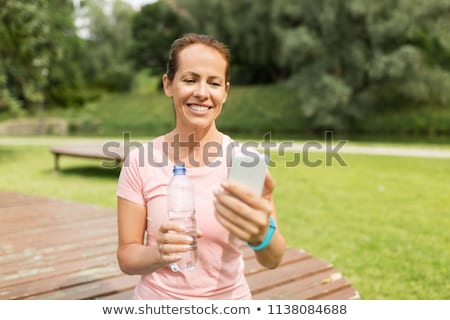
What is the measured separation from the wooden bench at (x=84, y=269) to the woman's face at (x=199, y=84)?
1.65 meters

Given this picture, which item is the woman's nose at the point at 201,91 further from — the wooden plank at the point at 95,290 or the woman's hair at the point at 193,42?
the wooden plank at the point at 95,290

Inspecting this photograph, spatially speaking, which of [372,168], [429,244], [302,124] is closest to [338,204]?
[429,244]

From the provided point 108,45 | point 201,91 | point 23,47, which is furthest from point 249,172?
point 108,45

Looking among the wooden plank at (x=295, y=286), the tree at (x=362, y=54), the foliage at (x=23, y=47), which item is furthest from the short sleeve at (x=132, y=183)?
the tree at (x=362, y=54)

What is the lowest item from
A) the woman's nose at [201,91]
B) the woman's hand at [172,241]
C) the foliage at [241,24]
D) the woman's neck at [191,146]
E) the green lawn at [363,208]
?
the green lawn at [363,208]

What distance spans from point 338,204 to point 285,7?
863 inches

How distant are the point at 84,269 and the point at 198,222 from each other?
200cm

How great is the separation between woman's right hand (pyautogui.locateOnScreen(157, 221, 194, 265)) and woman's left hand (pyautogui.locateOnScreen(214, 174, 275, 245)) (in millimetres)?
272

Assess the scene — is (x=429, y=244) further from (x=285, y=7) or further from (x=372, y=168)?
(x=285, y=7)

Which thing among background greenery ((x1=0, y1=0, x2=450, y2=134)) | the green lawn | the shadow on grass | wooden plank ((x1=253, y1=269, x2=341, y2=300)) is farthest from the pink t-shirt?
background greenery ((x1=0, y1=0, x2=450, y2=134))

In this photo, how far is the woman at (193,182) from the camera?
6.74 ft

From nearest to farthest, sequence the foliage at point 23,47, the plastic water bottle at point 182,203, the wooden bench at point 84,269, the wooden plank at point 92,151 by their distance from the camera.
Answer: the plastic water bottle at point 182,203 < the wooden bench at point 84,269 < the wooden plank at point 92,151 < the foliage at point 23,47

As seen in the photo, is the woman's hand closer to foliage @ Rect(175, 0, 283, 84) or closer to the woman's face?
the woman's face

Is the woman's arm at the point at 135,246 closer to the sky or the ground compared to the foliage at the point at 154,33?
closer to the ground
